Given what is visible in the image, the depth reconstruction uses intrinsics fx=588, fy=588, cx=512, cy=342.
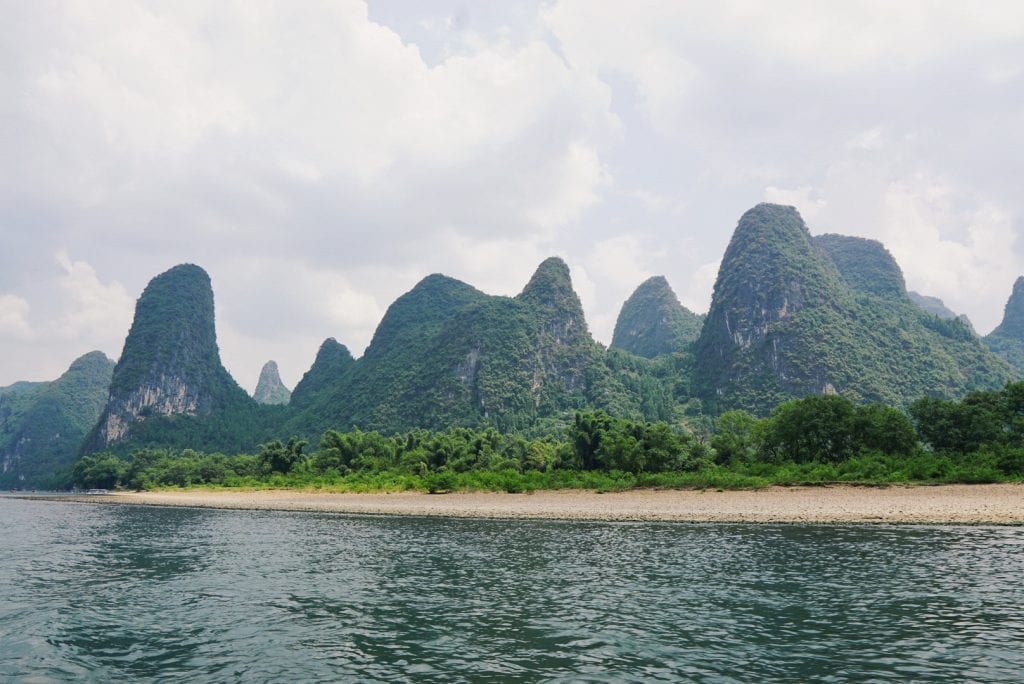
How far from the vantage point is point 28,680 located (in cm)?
1166

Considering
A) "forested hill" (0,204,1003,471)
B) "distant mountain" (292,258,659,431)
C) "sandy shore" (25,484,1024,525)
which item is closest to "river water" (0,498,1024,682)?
"sandy shore" (25,484,1024,525)

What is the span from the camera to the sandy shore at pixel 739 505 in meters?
35.5

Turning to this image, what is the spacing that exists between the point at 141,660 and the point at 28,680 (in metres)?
1.91

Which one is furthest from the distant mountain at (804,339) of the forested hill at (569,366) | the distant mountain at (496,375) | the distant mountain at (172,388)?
the distant mountain at (172,388)

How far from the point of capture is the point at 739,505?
42688 millimetres

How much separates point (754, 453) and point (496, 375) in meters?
98.8

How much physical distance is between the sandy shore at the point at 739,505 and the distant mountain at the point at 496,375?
84.4 meters

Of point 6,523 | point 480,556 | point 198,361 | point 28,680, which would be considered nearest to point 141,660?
point 28,680

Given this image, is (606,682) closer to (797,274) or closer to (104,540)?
(104,540)

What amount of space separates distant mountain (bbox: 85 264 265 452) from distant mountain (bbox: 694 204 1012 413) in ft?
460

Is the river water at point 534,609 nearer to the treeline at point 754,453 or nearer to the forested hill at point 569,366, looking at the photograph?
the treeline at point 754,453

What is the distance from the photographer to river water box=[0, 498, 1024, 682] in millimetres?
11875

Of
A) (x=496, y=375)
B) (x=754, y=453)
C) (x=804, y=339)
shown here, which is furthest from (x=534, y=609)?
(x=804, y=339)

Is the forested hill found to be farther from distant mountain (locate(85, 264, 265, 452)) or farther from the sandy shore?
the sandy shore
